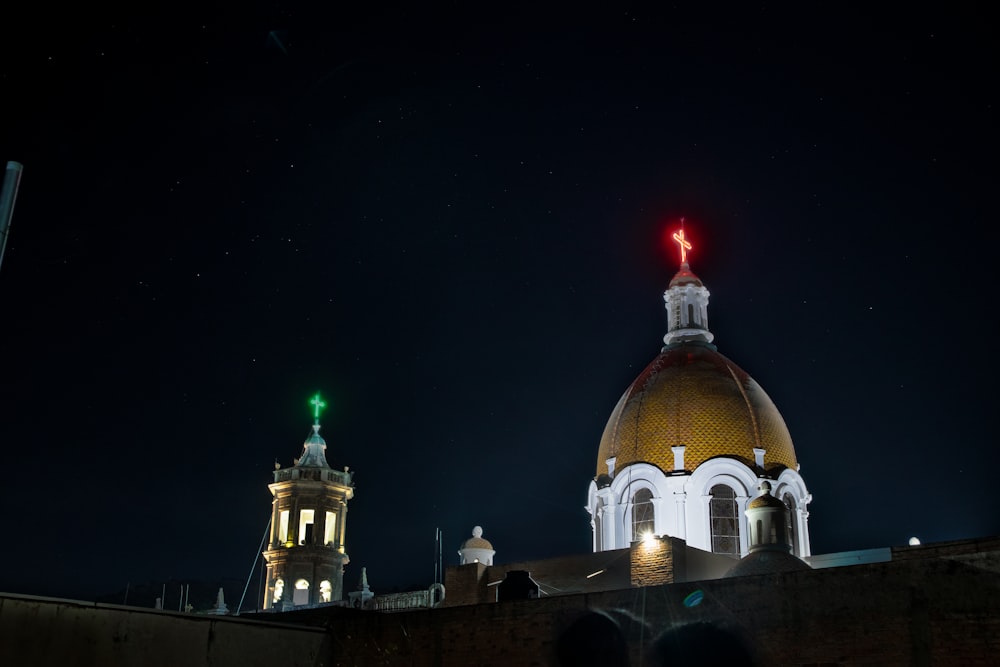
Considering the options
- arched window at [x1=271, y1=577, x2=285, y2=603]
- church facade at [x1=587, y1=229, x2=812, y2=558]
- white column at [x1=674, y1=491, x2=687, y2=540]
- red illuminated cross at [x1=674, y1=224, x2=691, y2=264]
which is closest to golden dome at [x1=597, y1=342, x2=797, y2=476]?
church facade at [x1=587, y1=229, x2=812, y2=558]

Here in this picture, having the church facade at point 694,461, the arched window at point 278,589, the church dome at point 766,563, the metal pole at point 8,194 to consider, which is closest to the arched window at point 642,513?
the church facade at point 694,461

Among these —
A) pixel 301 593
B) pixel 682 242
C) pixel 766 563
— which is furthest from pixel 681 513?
pixel 301 593

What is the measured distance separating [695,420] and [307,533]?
19.9 metres

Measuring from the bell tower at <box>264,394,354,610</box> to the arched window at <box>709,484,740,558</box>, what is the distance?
1861 centimetres

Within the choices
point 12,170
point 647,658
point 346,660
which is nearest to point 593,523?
point 346,660

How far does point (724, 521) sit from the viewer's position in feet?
111

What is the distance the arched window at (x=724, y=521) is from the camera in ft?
110

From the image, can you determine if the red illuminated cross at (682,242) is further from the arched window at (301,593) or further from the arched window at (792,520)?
the arched window at (301,593)

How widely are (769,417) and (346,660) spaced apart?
1767 cm

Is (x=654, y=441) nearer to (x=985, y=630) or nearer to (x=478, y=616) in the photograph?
(x=478, y=616)

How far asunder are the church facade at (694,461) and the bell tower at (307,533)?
14.6 metres

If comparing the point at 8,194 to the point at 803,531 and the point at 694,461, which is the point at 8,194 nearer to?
the point at 694,461

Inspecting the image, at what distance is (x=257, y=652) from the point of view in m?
22.9

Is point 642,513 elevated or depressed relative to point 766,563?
elevated
